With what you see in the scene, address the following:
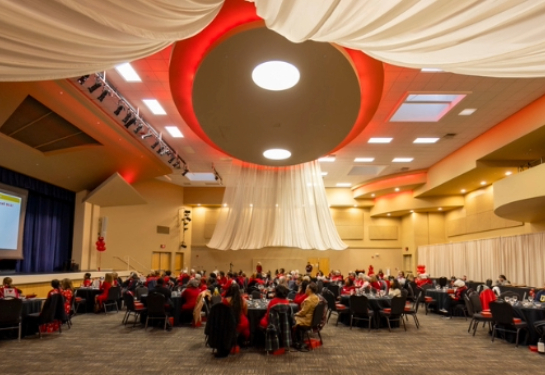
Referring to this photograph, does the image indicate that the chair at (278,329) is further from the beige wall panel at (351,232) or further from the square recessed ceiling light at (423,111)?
the beige wall panel at (351,232)

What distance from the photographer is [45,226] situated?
1617 centimetres

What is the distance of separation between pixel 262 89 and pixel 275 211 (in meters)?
7.44

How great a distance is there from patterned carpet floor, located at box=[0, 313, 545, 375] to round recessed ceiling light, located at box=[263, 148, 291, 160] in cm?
549

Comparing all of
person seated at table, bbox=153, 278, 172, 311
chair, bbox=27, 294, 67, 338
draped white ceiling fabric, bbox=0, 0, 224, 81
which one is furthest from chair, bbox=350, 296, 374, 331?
draped white ceiling fabric, bbox=0, 0, 224, 81

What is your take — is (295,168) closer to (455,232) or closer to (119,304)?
(119,304)

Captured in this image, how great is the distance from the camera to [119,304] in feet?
42.0

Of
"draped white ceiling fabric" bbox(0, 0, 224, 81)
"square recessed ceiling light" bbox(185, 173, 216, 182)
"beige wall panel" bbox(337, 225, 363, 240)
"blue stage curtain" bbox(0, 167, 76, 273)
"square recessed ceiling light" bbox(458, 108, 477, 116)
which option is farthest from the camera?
"beige wall panel" bbox(337, 225, 363, 240)

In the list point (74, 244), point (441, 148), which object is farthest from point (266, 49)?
point (74, 244)

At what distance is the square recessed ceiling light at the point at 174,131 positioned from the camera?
45.0 ft

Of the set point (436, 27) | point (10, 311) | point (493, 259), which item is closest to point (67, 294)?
point (10, 311)

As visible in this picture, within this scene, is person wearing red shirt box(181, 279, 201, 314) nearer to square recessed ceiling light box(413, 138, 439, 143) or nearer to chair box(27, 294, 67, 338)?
chair box(27, 294, 67, 338)

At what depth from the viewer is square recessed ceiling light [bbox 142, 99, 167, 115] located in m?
11.4

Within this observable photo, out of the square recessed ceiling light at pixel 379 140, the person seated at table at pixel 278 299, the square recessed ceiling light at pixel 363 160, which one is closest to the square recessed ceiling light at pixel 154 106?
the person seated at table at pixel 278 299

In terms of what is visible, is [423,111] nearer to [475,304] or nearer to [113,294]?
[475,304]
